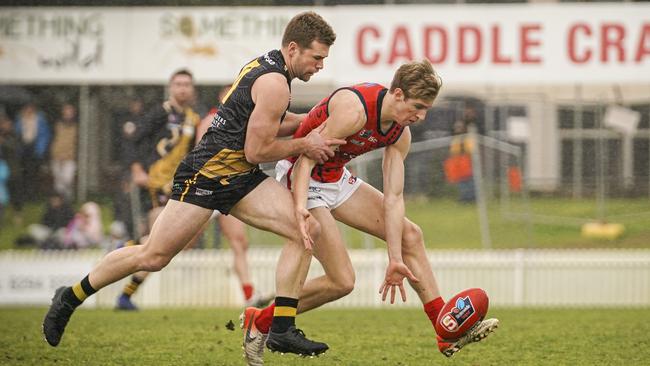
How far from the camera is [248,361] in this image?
676 centimetres

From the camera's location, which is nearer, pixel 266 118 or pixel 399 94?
pixel 266 118

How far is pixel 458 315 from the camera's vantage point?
268 inches

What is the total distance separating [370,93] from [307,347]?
148cm

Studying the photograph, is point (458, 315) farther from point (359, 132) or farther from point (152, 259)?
point (152, 259)

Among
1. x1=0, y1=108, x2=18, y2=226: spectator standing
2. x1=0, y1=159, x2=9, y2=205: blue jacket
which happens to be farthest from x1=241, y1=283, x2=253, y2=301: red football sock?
x1=0, y1=159, x2=9, y2=205: blue jacket

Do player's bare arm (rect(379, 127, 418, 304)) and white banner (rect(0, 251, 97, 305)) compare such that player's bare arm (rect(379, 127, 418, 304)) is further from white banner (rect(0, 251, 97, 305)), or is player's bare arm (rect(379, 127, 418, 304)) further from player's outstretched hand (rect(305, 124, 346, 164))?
white banner (rect(0, 251, 97, 305))

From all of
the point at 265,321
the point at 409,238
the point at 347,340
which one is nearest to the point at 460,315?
the point at 409,238

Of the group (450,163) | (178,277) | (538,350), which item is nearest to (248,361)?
(538,350)

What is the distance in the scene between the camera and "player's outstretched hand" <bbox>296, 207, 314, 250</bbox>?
6527mm

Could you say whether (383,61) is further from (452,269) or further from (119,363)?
(119,363)

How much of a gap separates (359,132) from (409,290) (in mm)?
6251

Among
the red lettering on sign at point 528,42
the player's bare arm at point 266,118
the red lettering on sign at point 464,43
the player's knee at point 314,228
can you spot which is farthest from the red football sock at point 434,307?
the red lettering on sign at point 528,42

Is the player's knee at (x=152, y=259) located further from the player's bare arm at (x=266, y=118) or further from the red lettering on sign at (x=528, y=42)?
the red lettering on sign at (x=528, y=42)

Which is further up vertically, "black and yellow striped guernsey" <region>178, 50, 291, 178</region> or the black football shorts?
"black and yellow striped guernsey" <region>178, 50, 291, 178</region>
